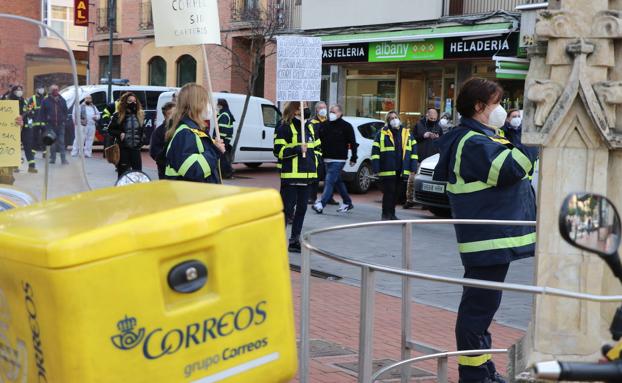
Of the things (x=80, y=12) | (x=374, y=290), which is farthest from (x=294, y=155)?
(x=80, y=12)

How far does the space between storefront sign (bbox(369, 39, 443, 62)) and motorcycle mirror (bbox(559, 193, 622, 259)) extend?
70.5ft

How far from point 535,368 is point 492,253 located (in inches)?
105

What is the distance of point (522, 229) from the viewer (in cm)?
475

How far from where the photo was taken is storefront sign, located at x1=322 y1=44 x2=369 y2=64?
2584 cm

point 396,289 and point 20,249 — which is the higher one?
point 20,249

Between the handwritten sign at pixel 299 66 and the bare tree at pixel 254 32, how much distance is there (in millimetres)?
11209

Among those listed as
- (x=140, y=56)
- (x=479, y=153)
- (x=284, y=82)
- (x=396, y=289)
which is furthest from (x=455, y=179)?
(x=140, y=56)

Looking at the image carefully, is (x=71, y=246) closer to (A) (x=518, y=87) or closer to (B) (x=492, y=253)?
(B) (x=492, y=253)

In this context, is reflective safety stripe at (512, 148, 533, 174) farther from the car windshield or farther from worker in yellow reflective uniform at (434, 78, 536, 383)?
the car windshield

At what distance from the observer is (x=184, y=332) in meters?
2.66

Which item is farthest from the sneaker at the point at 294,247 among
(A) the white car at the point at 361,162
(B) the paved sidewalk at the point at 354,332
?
(A) the white car at the point at 361,162

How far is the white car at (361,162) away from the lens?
18.7 meters

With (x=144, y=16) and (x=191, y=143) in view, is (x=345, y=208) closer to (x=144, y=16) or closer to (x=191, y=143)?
(x=191, y=143)

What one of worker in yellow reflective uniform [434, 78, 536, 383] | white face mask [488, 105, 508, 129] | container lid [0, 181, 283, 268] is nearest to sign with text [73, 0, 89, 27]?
white face mask [488, 105, 508, 129]
